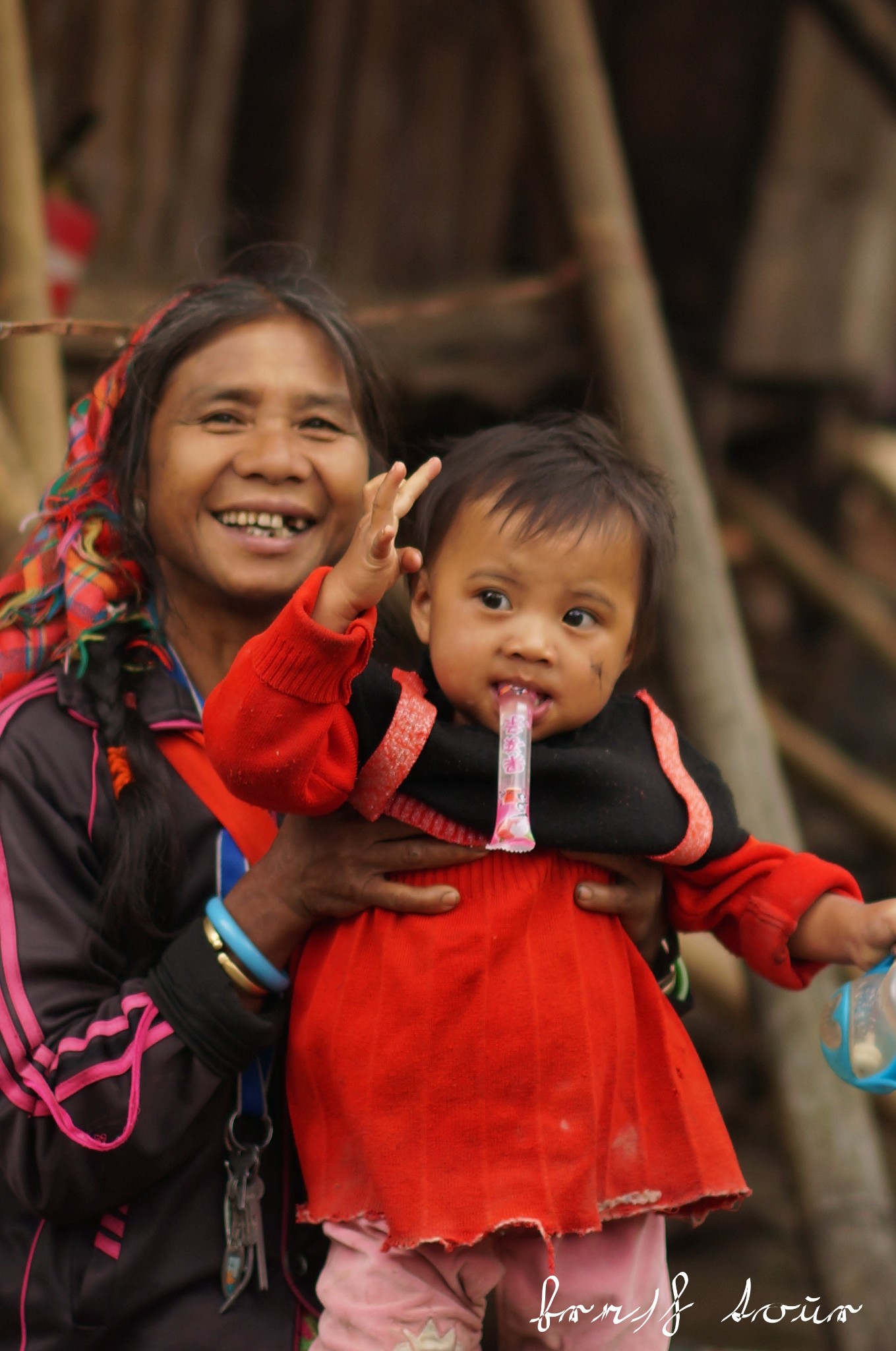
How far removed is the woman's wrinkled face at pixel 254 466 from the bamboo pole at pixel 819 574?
106 inches

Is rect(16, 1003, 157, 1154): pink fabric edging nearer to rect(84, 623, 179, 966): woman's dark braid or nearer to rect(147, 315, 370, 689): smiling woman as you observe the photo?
rect(84, 623, 179, 966): woman's dark braid

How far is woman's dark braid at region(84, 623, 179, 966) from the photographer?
64.8 inches

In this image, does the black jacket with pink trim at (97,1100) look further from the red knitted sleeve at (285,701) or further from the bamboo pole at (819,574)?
the bamboo pole at (819,574)

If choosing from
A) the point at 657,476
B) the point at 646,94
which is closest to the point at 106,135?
the point at 646,94

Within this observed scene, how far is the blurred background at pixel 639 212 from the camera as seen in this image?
3.80 meters

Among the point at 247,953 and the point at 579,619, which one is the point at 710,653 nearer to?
the point at 579,619

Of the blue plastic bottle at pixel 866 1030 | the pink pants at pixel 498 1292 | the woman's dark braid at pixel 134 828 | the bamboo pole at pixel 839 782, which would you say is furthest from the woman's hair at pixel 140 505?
the bamboo pole at pixel 839 782

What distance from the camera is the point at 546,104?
304 cm

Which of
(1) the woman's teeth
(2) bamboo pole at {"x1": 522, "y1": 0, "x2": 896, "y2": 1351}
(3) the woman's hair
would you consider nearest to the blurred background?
(2) bamboo pole at {"x1": 522, "y1": 0, "x2": 896, "y2": 1351}

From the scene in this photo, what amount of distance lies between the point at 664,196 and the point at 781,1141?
9.78 ft

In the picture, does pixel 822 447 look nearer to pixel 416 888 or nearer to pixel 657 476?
pixel 657 476

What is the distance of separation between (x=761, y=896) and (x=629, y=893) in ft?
0.55

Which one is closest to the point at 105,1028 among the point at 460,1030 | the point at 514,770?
the point at 460,1030

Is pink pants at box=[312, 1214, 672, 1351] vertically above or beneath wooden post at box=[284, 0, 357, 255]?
beneath
